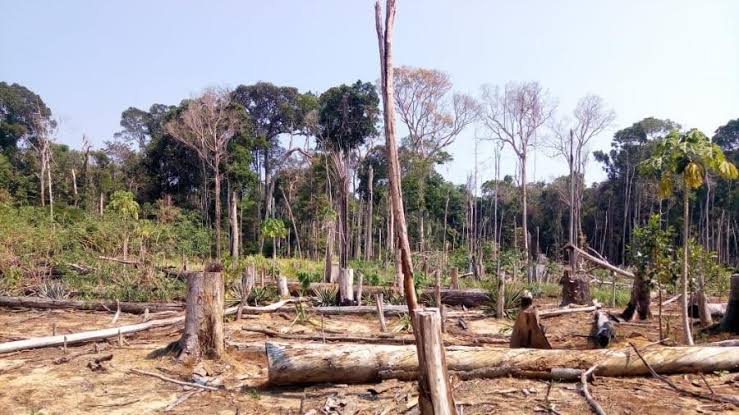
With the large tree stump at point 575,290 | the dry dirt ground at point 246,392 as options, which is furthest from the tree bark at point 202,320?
the large tree stump at point 575,290

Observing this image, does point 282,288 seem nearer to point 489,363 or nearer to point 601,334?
point 601,334

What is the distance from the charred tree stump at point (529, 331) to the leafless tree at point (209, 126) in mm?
21203

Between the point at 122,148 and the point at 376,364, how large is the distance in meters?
36.0

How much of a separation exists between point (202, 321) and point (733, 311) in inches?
289

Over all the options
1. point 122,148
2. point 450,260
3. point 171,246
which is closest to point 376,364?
point 171,246

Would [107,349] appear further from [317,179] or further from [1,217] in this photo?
[317,179]

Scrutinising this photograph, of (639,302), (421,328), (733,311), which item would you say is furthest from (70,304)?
(733,311)

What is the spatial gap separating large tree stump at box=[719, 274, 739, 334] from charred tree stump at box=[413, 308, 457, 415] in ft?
20.6

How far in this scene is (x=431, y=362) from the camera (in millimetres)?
3518

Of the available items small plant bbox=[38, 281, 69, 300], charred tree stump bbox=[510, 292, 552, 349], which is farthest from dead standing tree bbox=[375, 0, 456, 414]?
small plant bbox=[38, 281, 69, 300]

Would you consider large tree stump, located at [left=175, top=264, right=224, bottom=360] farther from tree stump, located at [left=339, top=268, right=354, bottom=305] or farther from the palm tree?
the palm tree

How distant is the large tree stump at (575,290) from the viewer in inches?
463

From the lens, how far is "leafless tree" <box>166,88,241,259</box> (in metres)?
26.1

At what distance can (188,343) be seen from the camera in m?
6.75
